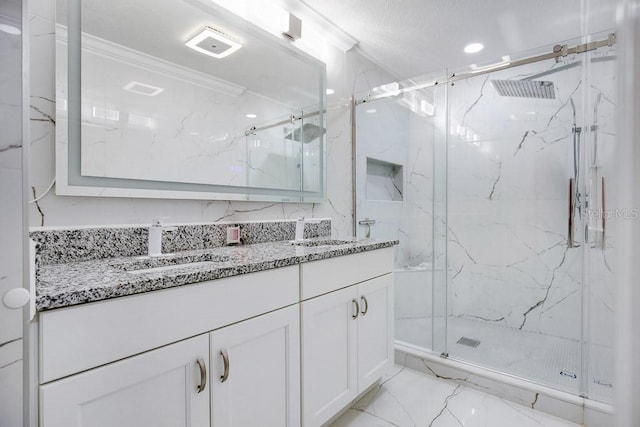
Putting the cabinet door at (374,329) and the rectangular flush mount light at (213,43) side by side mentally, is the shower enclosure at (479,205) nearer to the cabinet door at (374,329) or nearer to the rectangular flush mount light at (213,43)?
the cabinet door at (374,329)

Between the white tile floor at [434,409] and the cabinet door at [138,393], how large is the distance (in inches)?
37.2

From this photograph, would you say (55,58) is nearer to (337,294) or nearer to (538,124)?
(337,294)

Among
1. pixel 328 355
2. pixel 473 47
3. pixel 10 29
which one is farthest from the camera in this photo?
pixel 473 47

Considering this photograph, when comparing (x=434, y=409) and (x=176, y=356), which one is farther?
(x=434, y=409)

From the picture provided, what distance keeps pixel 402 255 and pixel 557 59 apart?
1691mm

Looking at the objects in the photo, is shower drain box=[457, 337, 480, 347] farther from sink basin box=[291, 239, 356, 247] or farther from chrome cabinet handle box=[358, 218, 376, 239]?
sink basin box=[291, 239, 356, 247]

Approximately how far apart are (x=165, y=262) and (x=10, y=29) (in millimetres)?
880

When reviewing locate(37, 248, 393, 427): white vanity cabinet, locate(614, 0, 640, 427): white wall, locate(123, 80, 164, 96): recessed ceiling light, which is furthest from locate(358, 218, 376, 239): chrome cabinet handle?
locate(614, 0, 640, 427): white wall

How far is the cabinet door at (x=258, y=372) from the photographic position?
3.17 feet

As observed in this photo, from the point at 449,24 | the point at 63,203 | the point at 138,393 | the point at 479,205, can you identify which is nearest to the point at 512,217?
the point at 479,205

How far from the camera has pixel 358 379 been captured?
1549 millimetres

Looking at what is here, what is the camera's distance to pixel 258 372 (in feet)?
3.54

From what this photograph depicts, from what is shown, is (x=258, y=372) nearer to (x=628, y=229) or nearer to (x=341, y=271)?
(x=341, y=271)

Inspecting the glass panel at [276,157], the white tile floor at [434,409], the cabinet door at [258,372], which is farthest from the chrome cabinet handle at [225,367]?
the glass panel at [276,157]
